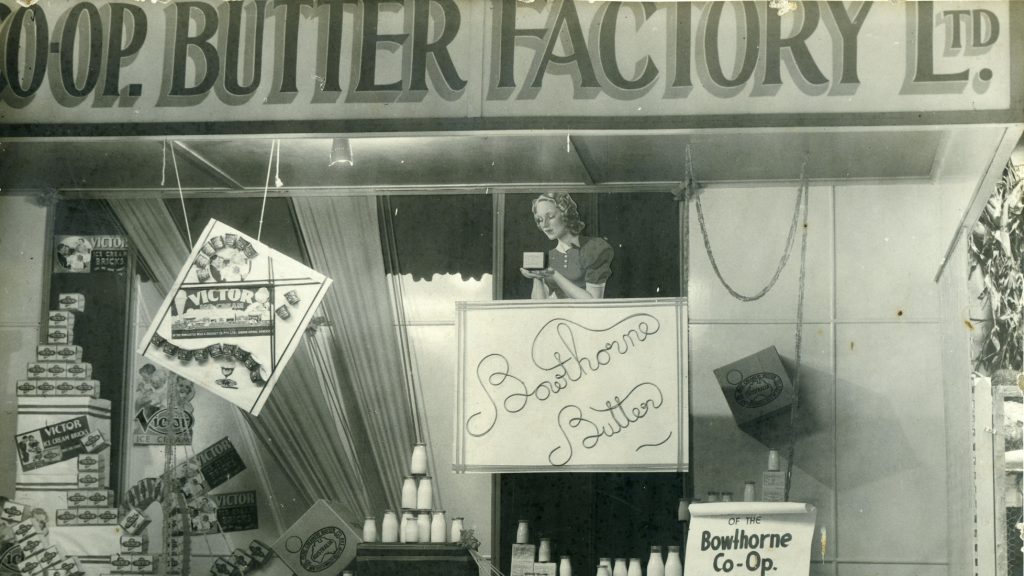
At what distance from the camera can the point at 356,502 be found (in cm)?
377

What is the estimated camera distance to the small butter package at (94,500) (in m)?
3.82

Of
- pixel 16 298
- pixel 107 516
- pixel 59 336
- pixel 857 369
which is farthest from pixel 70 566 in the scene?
pixel 857 369

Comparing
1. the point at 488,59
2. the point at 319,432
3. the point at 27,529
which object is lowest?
the point at 27,529

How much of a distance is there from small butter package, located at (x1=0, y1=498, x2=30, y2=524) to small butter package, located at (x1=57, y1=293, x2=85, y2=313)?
57 cm

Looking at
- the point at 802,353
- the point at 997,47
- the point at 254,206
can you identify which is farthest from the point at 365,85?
the point at 997,47

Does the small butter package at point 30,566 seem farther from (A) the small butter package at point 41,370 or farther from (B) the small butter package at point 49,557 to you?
(A) the small butter package at point 41,370

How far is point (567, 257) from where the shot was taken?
12.4 ft

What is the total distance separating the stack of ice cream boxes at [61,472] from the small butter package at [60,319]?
0.09 metres

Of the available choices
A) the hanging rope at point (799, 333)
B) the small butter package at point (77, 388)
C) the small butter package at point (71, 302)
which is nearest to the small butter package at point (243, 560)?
the small butter package at point (77, 388)

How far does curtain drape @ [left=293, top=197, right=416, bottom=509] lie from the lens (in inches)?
149

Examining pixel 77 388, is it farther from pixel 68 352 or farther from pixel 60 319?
pixel 60 319

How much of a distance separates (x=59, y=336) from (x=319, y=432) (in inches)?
32.0

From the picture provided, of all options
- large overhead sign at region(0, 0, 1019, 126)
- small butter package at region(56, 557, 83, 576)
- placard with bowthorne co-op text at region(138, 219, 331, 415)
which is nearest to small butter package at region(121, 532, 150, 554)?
small butter package at region(56, 557, 83, 576)

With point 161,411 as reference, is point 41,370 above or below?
above
